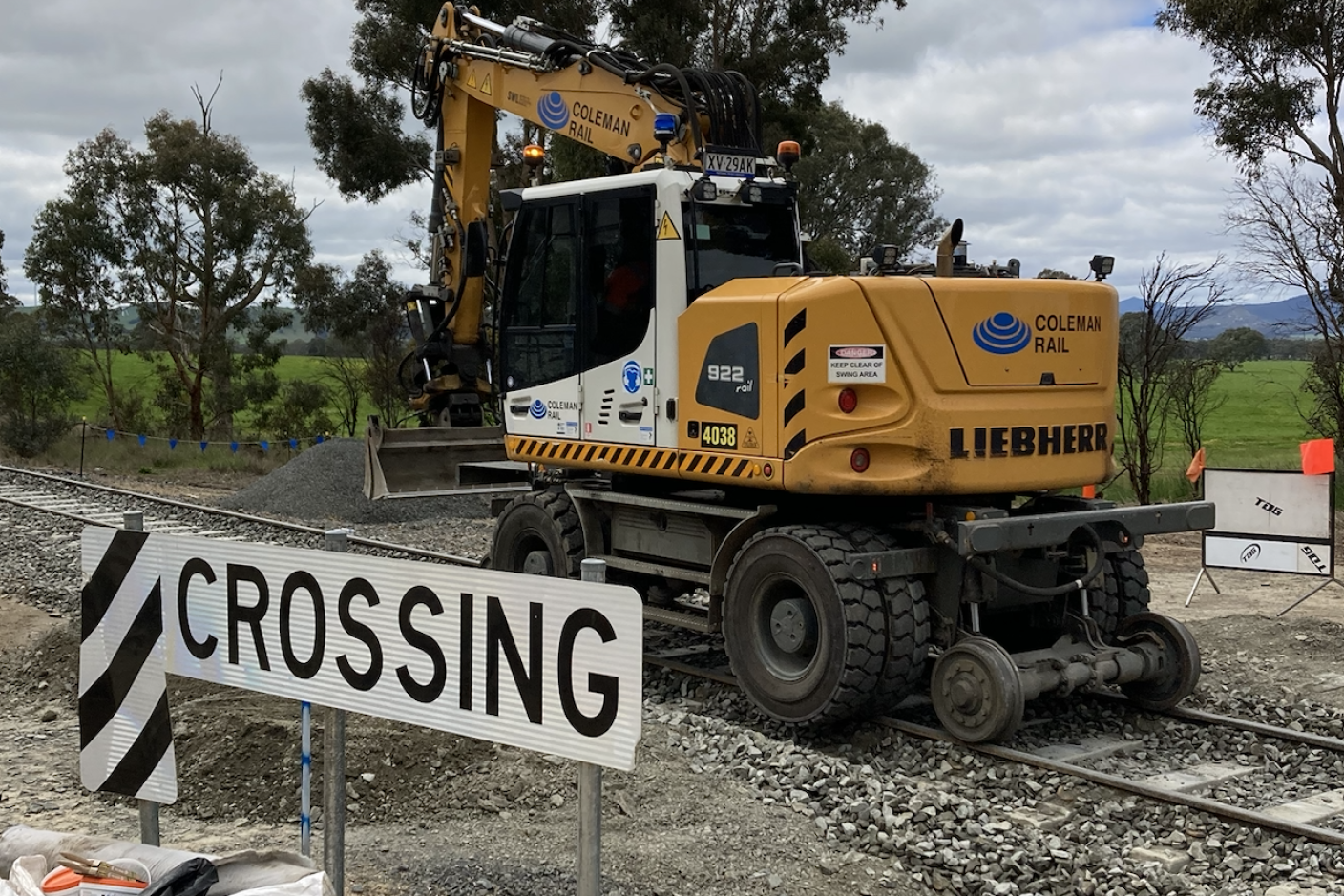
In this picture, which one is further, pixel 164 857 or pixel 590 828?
pixel 164 857

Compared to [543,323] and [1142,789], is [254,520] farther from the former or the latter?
[1142,789]

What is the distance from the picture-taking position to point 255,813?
6.12 m

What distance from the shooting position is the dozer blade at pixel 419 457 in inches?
555

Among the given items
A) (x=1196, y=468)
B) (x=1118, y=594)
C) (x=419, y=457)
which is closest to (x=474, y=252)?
(x=419, y=457)

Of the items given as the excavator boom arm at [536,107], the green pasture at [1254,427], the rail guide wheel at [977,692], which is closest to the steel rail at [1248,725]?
the rail guide wheel at [977,692]

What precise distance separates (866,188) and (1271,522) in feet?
123

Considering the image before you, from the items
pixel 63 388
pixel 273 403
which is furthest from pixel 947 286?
pixel 273 403

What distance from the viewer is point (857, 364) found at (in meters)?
7.36

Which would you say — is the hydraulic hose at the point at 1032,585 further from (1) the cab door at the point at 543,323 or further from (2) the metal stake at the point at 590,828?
(2) the metal stake at the point at 590,828

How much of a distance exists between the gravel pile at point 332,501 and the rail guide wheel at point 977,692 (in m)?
10.9

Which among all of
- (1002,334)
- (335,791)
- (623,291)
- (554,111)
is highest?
(554,111)

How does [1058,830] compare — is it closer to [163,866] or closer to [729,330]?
[729,330]

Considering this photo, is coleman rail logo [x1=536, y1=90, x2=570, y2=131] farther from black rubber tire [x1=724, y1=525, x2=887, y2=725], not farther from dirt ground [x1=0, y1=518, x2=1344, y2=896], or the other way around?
dirt ground [x1=0, y1=518, x2=1344, y2=896]

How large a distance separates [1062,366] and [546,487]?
4.15 metres
